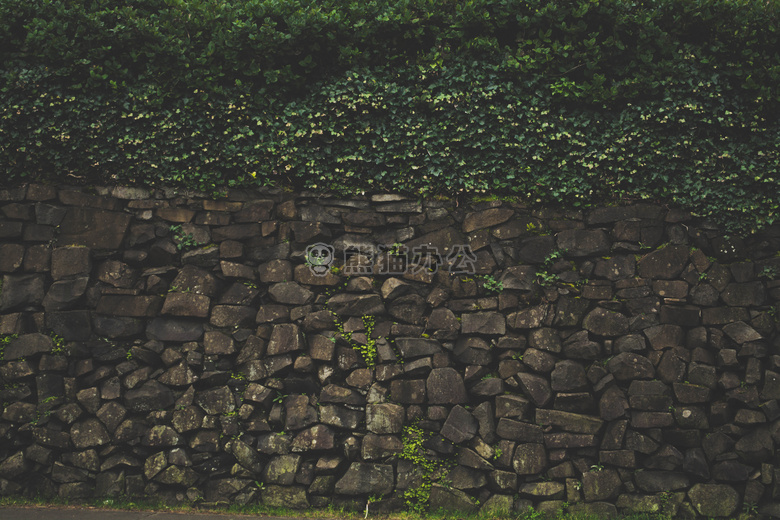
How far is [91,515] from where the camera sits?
16.0 ft

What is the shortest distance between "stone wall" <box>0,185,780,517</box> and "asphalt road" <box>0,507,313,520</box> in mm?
206

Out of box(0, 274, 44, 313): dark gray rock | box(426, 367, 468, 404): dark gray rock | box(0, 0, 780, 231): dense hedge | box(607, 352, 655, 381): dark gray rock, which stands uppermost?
box(0, 0, 780, 231): dense hedge

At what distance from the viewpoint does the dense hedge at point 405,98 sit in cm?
520

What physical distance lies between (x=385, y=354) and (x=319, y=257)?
1225 millimetres

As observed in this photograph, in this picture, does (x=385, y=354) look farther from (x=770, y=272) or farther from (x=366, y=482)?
(x=770, y=272)

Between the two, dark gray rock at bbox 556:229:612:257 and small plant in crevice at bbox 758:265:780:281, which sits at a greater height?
dark gray rock at bbox 556:229:612:257

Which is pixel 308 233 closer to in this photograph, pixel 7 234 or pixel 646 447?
pixel 7 234

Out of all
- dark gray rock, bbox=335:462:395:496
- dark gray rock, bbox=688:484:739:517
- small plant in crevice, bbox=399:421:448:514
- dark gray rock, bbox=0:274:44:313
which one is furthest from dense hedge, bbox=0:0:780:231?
dark gray rock, bbox=335:462:395:496

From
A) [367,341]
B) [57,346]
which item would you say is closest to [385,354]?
[367,341]

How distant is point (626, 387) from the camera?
5.15 m

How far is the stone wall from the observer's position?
5039mm

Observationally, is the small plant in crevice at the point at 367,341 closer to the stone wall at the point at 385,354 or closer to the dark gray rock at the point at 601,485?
the stone wall at the point at 385,354

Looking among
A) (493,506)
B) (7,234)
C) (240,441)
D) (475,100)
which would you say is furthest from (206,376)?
(475,100)

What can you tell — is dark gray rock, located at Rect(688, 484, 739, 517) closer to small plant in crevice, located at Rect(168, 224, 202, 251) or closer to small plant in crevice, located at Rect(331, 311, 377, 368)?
small plant in crevice, located at Rect(331, 311, 377, 368)
